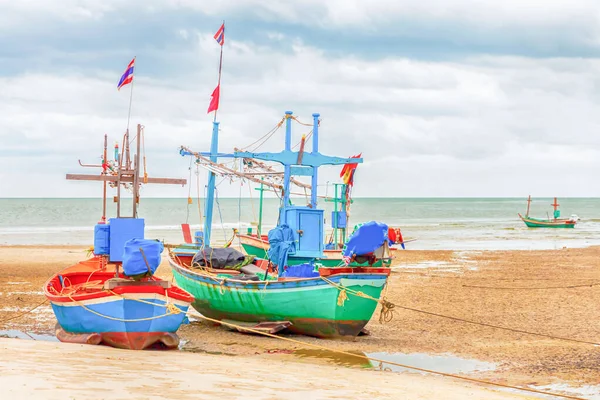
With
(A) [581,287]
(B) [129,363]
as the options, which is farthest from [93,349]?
(A) [581,287]

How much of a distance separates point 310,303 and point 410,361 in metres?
2.60

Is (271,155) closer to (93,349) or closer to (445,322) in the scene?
(445,322)

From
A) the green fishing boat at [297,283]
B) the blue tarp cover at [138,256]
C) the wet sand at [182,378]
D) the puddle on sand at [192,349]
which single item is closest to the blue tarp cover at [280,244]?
the green fishing boat at [297,283]

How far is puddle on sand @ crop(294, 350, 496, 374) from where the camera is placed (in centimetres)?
1194

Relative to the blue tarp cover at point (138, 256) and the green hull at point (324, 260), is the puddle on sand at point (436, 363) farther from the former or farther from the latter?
the blue tarp cover at point (138, 256)

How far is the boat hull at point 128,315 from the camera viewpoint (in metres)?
12.5

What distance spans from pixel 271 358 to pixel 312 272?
3.32 m

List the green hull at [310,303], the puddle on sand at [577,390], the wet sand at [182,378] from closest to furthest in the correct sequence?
the wet sand at [182,378] → the puddle on sand at [577,390] → the green hull at [310,303]

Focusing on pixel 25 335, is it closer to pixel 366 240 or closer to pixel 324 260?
pixel 366 240

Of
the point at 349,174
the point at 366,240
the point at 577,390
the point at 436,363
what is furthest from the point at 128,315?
the point at 349,174

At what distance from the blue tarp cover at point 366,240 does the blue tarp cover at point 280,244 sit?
8.41ft

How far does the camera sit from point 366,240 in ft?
47.3

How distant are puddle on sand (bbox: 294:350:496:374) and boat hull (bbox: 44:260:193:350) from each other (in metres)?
2.36

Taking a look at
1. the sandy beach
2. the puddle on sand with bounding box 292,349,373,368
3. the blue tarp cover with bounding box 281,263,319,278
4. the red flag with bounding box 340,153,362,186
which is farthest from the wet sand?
the red flag with bounding box 340,153,362,186
